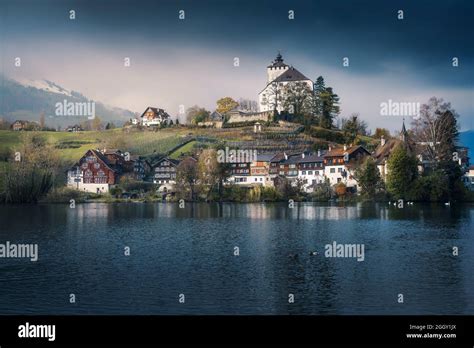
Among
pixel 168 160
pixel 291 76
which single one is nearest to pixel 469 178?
pixel 291 76

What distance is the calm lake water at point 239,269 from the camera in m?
16.4

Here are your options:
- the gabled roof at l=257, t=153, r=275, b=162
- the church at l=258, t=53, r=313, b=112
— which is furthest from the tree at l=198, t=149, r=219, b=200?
the church at l=258, t=53, r=313, b=112

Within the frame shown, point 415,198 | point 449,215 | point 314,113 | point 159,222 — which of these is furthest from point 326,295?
point 314,113

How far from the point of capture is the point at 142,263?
71.8 feet

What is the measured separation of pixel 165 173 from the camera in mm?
60125

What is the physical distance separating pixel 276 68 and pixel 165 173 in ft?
52.9

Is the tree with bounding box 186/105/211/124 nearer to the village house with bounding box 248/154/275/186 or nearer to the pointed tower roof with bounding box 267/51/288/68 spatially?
the pointed tower roof with bounding box 267/51/288/68

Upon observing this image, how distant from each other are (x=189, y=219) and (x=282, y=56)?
2800 centimetres

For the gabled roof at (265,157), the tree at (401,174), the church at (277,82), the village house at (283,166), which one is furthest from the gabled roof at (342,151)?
the church at (277,82)

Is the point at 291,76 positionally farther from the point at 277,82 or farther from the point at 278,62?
the point at 278,62

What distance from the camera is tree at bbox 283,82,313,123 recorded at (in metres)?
68.1

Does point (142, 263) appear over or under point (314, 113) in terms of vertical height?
under
